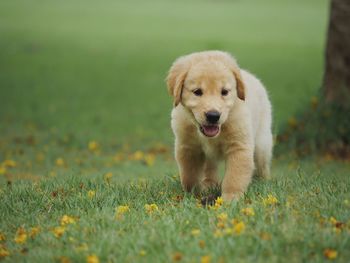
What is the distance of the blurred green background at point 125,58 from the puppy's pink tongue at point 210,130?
5.41 m

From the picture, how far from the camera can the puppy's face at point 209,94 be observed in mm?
4832

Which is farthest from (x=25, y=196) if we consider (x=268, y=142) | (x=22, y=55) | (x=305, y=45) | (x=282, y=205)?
(x=305, y=45)

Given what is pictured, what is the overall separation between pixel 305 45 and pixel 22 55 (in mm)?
10208

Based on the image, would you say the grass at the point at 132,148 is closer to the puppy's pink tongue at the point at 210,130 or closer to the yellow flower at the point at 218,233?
the yellow flower at the point at 218,233

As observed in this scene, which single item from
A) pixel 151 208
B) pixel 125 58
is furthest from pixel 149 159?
pixel 125 58

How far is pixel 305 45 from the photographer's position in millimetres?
22156

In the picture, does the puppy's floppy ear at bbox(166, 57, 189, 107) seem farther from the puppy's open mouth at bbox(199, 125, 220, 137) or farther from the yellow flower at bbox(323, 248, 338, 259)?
the yellow flower at bbox(323, 248, 338, 259)

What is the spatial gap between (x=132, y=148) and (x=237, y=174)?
5892 mm

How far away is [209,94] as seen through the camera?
4891 millimetres

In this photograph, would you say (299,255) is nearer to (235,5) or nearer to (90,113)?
(90,113)

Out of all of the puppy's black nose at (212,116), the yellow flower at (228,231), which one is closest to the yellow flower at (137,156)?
the puppy's black nose at (212,116)

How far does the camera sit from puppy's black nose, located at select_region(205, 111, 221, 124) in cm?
476

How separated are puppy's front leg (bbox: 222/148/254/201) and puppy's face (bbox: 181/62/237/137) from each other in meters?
0.37

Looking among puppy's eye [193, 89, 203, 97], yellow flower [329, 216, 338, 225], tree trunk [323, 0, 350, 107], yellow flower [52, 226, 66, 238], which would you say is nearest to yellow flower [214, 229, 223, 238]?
yellow flower [329, 216, 338, 225]
